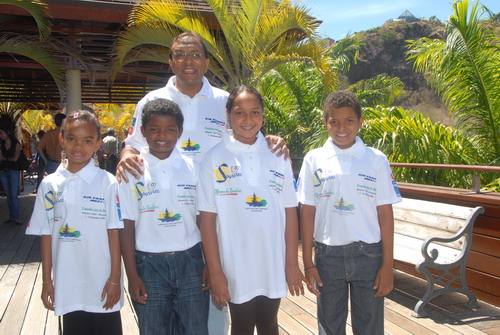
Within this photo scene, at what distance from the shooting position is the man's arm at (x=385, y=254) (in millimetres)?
2367

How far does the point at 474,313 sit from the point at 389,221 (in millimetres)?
1902

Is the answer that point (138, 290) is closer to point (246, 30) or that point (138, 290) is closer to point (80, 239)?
point (80, 239)

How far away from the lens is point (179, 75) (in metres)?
2.64

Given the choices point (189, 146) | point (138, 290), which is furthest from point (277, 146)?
point (138, 290)

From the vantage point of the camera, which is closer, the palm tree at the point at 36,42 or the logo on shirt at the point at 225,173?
the logo on shirt at the point at 225,173

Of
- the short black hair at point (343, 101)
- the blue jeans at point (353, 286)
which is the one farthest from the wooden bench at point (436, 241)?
the short black hair at point (343, 101)

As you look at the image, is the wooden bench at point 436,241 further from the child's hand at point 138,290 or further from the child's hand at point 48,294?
the child's hand at point 48,294

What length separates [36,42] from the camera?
688 centimetres

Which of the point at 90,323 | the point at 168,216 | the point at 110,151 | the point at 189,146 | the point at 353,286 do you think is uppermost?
the point at 110,151

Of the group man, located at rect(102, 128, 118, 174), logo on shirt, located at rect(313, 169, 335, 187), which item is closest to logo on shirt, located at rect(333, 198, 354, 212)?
logo on shirt, located at rect(313, 169, 335, 187)

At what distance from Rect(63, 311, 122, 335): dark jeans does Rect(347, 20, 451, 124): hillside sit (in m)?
44.5

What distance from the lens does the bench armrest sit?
3.66 meters

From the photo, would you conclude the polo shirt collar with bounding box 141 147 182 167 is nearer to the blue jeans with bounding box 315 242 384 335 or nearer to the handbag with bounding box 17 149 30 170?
the blue jeans with bounding box 315 242 384 335

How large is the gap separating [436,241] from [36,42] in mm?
6146
